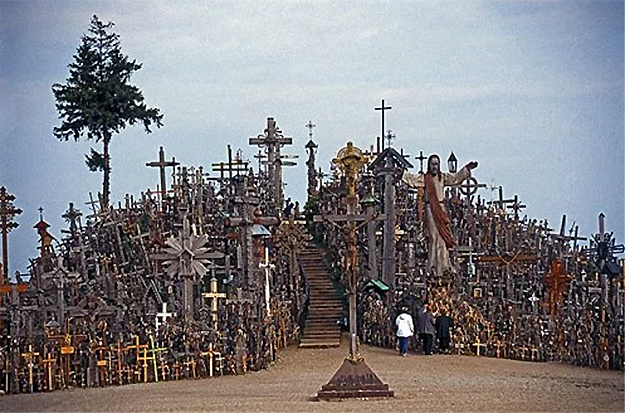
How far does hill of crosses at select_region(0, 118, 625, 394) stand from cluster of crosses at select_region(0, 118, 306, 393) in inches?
1.3

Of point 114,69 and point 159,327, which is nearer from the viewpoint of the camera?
point 159,327

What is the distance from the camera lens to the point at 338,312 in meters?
23.6

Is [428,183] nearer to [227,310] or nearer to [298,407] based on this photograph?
[227,310]

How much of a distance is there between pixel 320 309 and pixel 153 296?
3766 millimetres

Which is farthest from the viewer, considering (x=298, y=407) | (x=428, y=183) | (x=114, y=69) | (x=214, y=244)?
(x=114, y=69)

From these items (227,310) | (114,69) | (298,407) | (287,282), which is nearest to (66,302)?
(227,310)

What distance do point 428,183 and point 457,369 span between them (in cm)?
446

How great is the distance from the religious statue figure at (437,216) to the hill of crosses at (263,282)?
0.78 feet

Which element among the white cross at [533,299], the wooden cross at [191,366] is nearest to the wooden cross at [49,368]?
the wooden cross at [191,366]

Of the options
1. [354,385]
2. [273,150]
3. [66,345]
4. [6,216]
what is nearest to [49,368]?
[66,345]

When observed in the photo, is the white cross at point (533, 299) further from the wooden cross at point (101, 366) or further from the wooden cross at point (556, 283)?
the wooden cross at point (101, 366)

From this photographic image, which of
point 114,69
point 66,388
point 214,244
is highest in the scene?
point 114,69

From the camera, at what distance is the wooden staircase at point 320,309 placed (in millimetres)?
22297

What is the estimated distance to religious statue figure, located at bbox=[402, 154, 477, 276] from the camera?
848 inches
